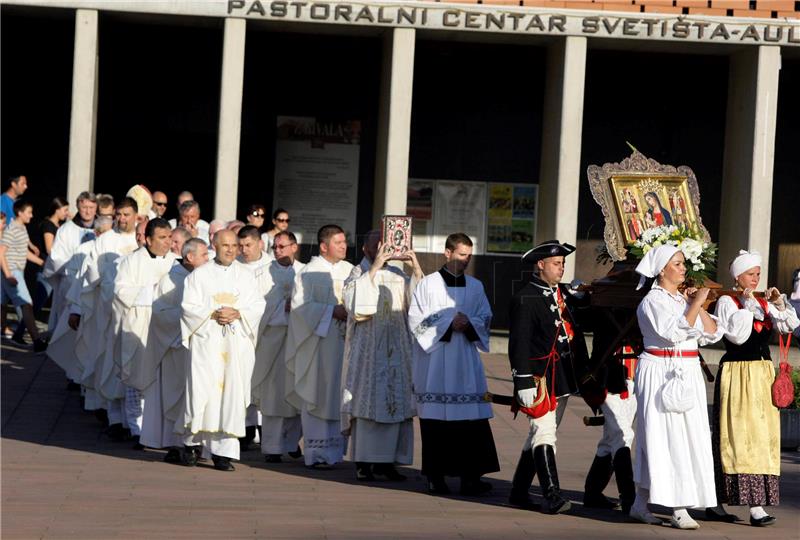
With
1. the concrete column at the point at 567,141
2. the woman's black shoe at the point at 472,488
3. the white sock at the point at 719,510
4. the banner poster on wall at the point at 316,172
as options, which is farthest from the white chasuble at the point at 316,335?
the banner poster on wall at the point at 316,172

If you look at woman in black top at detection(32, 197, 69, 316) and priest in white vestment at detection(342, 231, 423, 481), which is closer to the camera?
priest in white vestment at detection(342, 231, 423, 481)

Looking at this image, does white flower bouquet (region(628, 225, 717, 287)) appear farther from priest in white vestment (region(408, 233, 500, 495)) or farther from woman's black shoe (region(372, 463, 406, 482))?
woman's black shoe (region(372, 463, 406, 482))

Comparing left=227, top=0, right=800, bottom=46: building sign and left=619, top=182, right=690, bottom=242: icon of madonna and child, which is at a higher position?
left=227, top=0, right=800, bottom=46: building sign

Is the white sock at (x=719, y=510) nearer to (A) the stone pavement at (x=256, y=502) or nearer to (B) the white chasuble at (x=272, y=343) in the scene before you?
(A) the stone pavement at (x=256, y=502)

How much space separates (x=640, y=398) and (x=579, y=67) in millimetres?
10997

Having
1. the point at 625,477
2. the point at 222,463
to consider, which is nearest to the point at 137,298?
the point at 222,463

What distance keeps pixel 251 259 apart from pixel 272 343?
87cm

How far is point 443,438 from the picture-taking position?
1059 centimetres

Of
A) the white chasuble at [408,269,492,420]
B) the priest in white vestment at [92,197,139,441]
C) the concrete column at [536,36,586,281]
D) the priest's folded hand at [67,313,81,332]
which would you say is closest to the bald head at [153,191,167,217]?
the priest in white vestment at [92,197,139,441]

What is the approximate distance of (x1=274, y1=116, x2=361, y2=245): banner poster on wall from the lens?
22.4 metres

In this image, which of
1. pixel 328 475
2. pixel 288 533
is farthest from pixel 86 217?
pixel 288 533

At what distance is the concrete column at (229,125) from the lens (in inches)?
764

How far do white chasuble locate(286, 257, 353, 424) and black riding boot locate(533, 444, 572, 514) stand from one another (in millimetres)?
2764

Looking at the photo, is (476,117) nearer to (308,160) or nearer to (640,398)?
(308,160)
